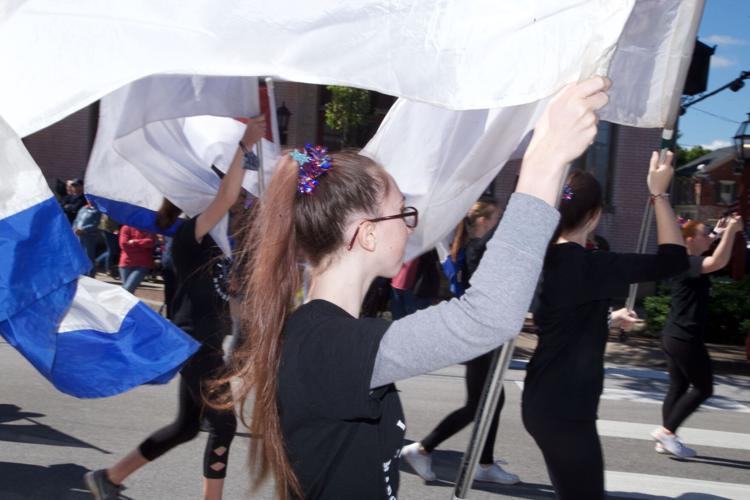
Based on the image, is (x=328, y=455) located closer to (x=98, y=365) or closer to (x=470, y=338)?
(x=470, y=338)

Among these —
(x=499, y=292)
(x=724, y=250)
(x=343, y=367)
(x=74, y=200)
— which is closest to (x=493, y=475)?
(x=724, y=250)

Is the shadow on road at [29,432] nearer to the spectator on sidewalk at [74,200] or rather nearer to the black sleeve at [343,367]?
the black sleeve at [343,367]

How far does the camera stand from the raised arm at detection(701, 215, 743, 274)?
5445 mm

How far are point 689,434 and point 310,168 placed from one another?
5.91 metres

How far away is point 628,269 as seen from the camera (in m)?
3.35

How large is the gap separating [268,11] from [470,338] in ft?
3.10

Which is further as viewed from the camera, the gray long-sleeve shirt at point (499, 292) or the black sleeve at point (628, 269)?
the black sleeve at point (628, 269)

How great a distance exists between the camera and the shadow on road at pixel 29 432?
19.1 ft

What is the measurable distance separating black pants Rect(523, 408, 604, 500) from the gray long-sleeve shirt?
1.84 m

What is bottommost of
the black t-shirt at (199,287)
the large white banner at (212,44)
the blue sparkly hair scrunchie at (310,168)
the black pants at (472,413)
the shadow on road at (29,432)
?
the shadow on road at (29,432)

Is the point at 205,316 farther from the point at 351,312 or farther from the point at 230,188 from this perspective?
the point at 351,312

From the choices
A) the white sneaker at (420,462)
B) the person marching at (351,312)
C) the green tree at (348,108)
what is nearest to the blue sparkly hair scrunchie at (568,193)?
the person marching at (351,312)

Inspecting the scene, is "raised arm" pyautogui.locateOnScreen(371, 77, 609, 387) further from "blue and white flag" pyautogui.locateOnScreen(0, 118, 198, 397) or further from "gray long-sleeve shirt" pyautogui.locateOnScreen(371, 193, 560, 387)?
"blue and white flag" pyautogui.locateOnScreen(0, 118, 198, 397)

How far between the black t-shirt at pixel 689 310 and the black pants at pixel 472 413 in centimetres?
152
